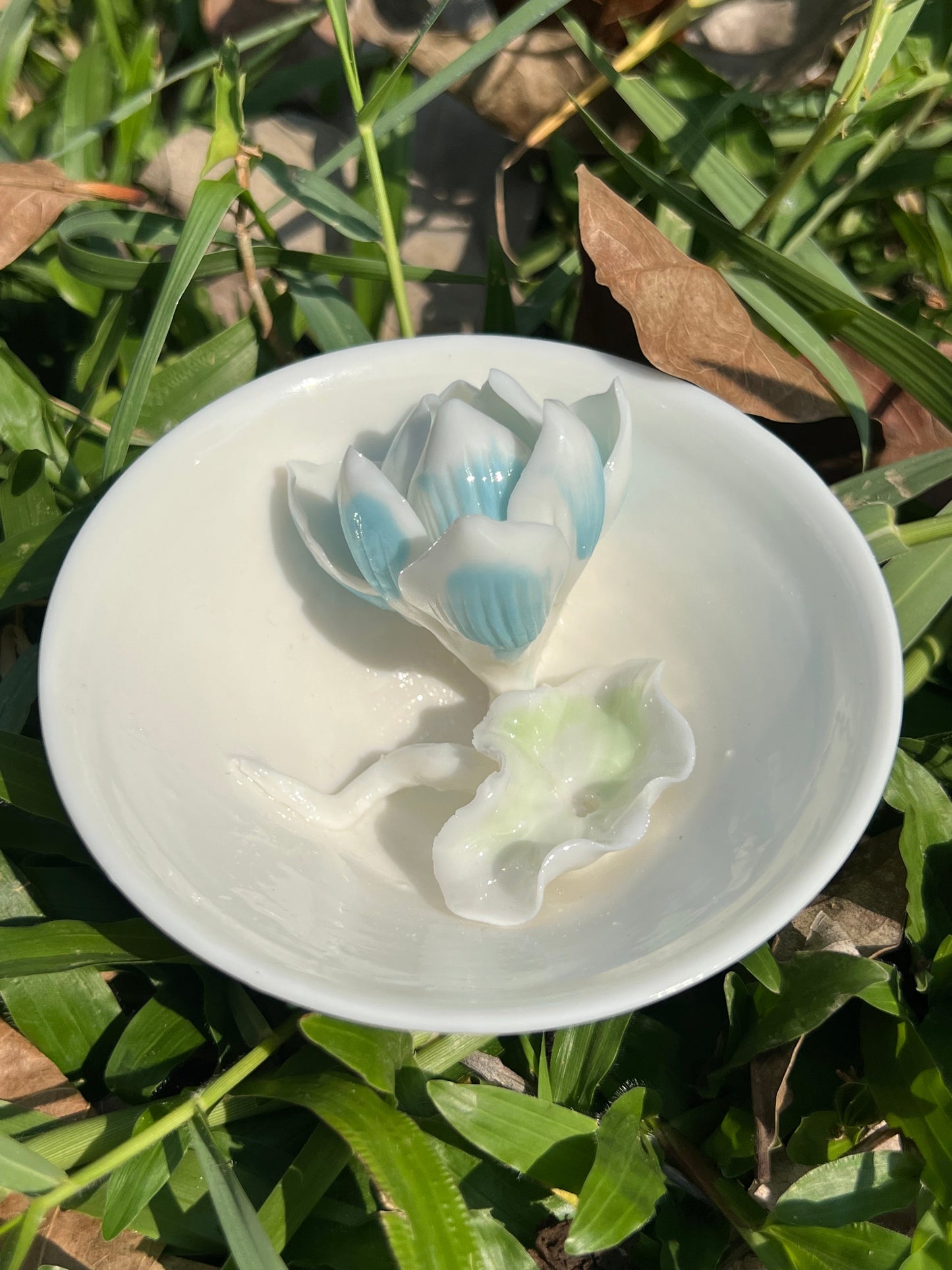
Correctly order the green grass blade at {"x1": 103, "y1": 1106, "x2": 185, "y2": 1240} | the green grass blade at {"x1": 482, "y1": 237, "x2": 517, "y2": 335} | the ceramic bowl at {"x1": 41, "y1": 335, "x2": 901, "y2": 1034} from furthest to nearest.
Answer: the green grass blade at {"x1": 482, "y1": 237, "x2": 517, "y2": 335} < the green grass blade at {"x1": 103, "y1": 1106, "x2": 185, "y2": 1240} < the ceramic bowl at {"x1": 41, "y1": 335, "x2": 901, "y2": 1034}

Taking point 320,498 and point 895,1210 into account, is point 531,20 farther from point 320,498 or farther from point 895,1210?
point 895,1210

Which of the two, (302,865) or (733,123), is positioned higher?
(733,123)

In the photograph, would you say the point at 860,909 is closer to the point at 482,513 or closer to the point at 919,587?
the point at 919,587

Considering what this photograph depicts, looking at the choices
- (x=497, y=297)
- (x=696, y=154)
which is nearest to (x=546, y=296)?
(x=497, y=297)

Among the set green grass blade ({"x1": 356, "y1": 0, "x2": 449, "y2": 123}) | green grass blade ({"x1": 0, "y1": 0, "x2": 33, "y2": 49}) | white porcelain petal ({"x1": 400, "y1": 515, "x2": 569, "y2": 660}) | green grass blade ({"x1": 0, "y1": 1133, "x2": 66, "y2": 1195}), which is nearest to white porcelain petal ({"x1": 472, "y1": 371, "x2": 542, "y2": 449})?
white porcelain petal ({"x1": 400, "y1": 515, "x2": 569, "y2": 660})

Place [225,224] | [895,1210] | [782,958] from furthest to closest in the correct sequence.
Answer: [225,224] < [782,958] < [895,1210]

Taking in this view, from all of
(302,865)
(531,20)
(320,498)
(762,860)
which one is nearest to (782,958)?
(762,860)

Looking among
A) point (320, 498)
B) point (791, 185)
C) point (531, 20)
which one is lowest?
point (320, 498)

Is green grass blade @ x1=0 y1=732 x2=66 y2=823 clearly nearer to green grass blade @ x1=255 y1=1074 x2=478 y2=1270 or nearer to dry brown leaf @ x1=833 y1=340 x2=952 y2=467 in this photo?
green grass blade @ x1=255 y1=1074 x2=478 y2=1270
